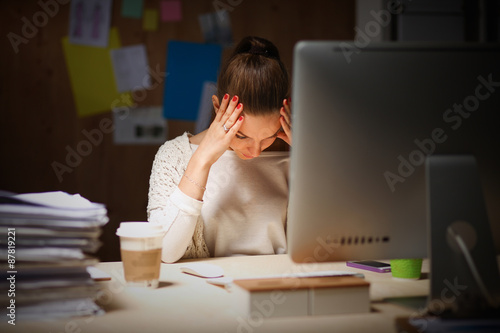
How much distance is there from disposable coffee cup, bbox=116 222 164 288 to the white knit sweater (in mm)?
455

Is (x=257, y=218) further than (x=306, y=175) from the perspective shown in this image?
Yes

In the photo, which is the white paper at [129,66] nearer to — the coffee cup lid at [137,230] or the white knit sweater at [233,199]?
the white knit sweater at [233,199]

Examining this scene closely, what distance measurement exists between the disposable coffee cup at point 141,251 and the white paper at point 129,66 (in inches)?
64.6

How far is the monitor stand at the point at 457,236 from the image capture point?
910mm

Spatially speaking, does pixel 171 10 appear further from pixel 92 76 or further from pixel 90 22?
pixel 92 76

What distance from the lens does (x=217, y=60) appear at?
8.62ft

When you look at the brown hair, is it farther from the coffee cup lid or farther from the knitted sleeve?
the coffee cup lid

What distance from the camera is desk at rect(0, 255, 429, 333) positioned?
84 cm

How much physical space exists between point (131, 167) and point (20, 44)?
73 cm

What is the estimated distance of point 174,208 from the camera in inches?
57.0

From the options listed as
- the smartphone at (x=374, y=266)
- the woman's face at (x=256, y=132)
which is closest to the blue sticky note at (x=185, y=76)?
the woman's face at (x=256, y=132)

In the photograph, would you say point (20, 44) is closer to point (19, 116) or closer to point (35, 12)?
point (35, 12)

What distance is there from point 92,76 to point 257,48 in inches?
48.8

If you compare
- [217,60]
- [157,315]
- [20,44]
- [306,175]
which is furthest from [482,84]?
[20,44]
